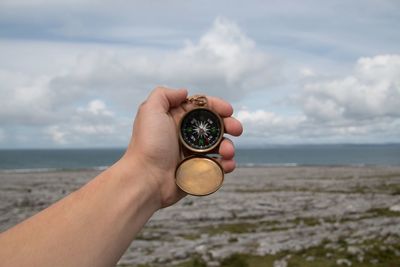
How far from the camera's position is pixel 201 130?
21.0ft

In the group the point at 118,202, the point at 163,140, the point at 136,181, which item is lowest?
the point at 118,202

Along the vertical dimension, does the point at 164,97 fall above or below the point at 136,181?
above

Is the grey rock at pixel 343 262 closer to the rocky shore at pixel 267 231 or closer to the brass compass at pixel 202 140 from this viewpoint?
the rocky shore at pixel 267 231

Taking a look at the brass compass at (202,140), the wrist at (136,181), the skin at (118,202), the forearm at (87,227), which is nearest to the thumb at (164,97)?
the skin at (118,202)

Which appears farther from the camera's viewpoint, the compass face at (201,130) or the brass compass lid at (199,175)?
the compass face at (201,130)

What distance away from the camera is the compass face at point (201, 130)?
643 centimetres

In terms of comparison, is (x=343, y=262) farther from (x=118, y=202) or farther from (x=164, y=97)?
(x=118, y=202)

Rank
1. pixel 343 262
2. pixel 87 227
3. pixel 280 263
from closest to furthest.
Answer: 1. pixel 87 227
2. pixel 343 262
3. pixel 280 263

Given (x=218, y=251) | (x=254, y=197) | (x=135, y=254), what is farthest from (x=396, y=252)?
(x=254, y=197)

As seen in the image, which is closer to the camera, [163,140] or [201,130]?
Answer: [163,140]

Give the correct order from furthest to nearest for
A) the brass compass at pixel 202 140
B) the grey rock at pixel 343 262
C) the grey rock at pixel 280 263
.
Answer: the grey rock at pixel 280 263, the grey rock at pixel 343 262, the brass compass at pixel 202 140

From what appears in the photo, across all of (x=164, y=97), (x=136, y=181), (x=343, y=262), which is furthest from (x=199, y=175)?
(x=343, y=262)

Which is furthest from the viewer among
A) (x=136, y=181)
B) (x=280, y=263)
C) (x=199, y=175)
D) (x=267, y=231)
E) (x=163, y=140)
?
(x=267, y=231)

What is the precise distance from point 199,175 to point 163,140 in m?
0.67
